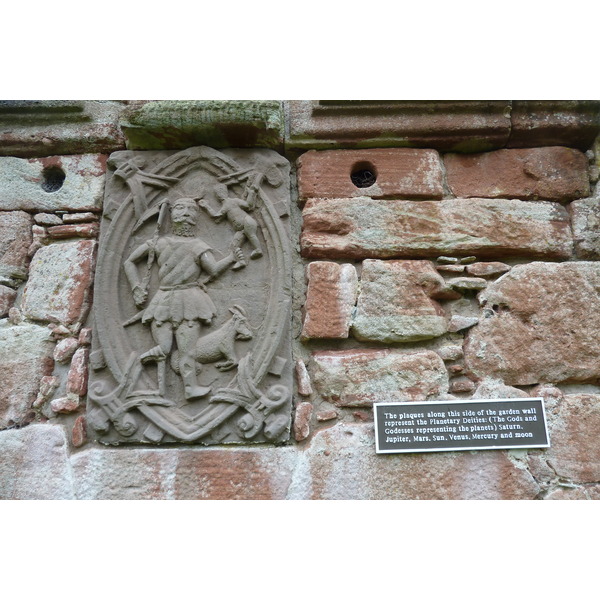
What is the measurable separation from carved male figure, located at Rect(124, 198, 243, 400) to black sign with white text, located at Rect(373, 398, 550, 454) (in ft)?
2.69

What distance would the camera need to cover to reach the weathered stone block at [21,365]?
2262mm

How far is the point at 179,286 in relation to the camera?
2342 mm

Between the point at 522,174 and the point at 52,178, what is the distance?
2427 mm

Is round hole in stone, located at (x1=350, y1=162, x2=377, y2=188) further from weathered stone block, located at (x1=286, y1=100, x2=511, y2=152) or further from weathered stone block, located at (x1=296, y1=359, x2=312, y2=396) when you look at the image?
weathered stone block, located at (x1=296, y1=359, x2=312, y2=396)

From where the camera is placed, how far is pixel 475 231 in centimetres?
244

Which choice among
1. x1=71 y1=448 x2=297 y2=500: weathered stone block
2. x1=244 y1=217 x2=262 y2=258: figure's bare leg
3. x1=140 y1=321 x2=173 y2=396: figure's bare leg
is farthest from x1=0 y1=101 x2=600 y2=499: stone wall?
x1=140 y1=321 x2=173 y2=396: figure's bare leg

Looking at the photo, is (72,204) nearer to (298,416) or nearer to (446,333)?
(298,416)

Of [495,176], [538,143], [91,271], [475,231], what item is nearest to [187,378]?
[91,271]

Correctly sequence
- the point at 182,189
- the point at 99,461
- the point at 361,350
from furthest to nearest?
the point at 182,189 < the point at 361,350 < the point at 99,461

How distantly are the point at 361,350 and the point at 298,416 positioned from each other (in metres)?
0.41

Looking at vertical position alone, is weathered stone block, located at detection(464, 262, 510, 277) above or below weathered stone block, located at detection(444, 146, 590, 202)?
below

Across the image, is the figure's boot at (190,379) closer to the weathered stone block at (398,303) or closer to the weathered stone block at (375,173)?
the weathered stone block at (398,303)

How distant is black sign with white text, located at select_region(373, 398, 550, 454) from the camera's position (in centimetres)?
213

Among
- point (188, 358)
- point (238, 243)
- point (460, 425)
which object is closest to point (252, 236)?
point (238, 243)
